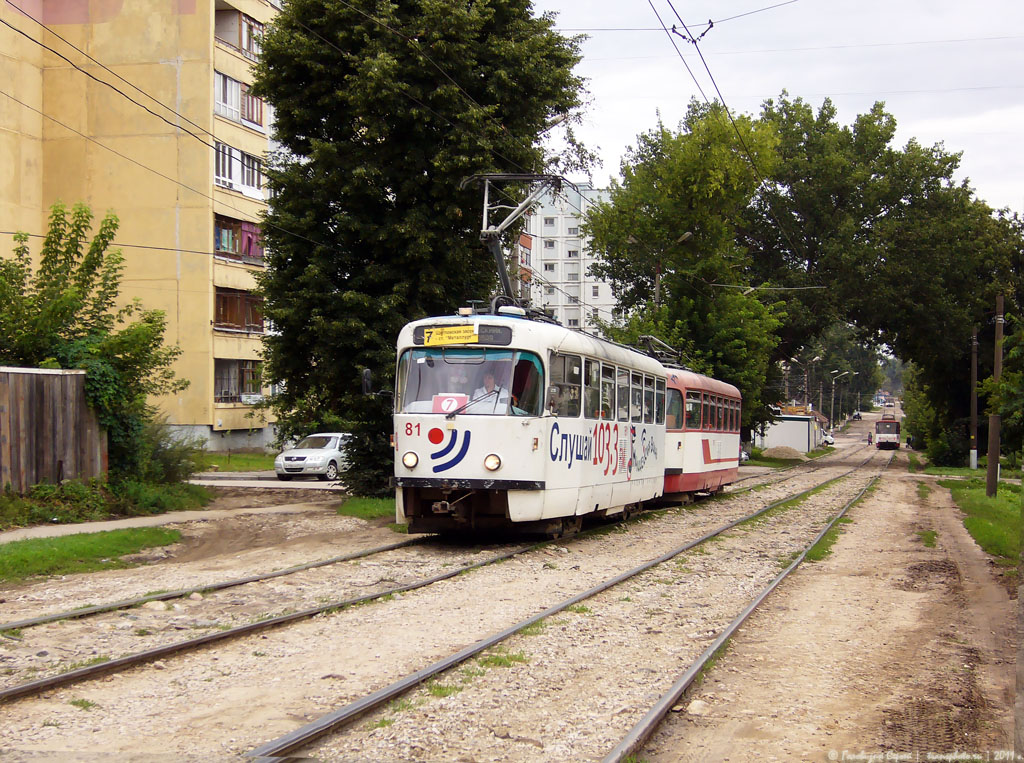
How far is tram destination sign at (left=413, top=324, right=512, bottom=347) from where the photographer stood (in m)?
13.5

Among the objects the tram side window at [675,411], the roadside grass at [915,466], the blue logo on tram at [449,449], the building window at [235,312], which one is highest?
the building window at [235,312]

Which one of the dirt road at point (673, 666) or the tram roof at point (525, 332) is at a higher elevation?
the tram roof at point (525, 332)

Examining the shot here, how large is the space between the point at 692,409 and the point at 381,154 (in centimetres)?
901

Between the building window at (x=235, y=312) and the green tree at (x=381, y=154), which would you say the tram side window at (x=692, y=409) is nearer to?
the green tree at (x=381, y=154)

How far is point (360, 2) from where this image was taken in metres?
19.8

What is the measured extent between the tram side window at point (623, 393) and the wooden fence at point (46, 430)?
29.8 feet

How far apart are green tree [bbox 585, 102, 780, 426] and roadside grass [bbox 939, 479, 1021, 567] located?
32.0 feet

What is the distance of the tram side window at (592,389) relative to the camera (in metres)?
15.3

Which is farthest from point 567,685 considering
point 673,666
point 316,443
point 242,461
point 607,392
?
point 242,461

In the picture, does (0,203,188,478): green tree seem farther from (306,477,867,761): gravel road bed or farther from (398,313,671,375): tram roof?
(306,477,867,761): gravel road bed

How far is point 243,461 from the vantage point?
39.8 m

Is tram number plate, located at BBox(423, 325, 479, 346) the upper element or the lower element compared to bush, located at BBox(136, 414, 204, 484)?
upper

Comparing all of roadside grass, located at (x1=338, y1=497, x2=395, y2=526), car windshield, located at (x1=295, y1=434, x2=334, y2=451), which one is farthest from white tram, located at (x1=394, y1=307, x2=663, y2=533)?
car windshield, located at (x1=295, y1=434, x2=334, y2=451)

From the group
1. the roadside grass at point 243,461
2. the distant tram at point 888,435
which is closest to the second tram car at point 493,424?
the roadside grass at point 243,461
